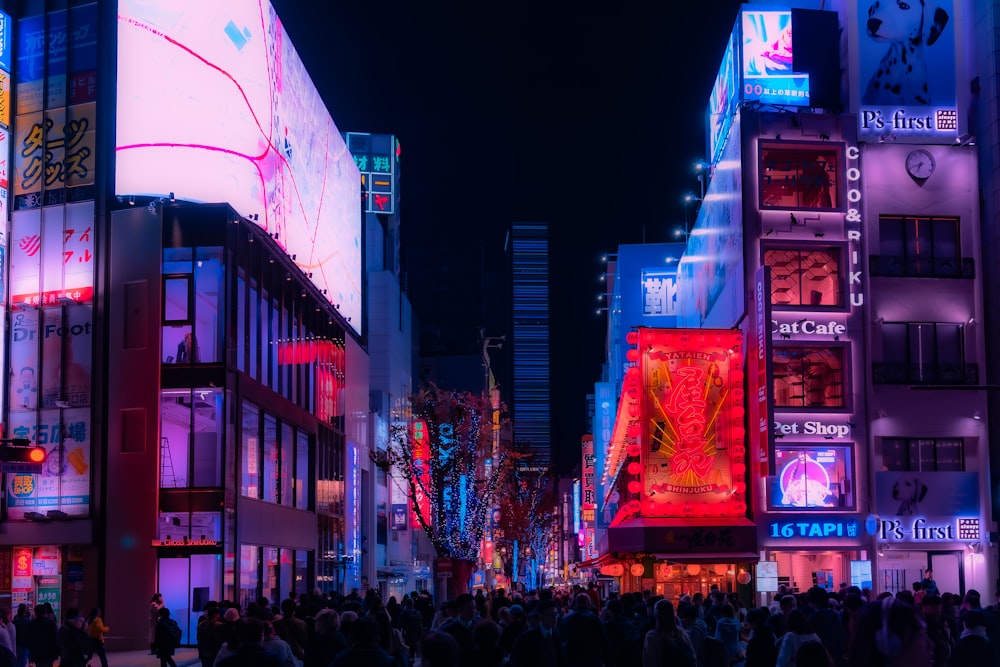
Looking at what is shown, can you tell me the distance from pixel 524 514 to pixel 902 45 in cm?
6403

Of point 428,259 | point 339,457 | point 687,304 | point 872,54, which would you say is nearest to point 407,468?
point 339,457

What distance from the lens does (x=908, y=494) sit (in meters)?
43.0

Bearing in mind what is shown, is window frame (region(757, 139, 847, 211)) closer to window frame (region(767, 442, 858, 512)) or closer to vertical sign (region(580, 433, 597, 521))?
window frame (region(767, 442, 858, 512))

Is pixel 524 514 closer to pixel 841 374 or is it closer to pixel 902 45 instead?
pixel 841 374

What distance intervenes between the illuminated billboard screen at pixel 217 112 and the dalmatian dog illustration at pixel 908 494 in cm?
2292

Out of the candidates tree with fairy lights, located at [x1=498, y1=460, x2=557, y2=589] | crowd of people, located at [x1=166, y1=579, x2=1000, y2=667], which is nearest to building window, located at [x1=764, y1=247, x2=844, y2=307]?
crowd of people, located at [x1=166, y1=579, x2=1000, y2=667]

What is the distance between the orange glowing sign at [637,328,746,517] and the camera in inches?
1687

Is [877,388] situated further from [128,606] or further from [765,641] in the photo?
[765,641]

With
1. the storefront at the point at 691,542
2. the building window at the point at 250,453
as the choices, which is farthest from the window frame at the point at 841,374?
the building window at the point at 250,453

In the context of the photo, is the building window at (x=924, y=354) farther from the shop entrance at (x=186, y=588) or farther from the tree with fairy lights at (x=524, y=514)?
the tree with fairy lights at (x=524, y=514)

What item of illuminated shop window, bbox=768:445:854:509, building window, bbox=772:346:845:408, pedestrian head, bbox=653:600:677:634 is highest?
building window, bbox=772:346:845:408

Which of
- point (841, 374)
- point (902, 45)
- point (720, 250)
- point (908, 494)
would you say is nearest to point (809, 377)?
point (841, 374)

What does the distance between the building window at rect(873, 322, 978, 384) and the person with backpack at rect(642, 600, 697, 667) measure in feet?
107

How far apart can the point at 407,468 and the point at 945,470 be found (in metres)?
26.5
